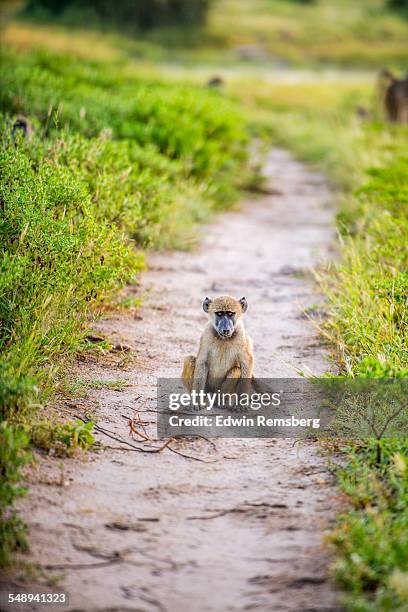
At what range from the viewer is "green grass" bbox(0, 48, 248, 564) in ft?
14.9

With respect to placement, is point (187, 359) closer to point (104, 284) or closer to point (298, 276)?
point (104, 284)

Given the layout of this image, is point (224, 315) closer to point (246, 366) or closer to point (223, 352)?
point (223, 352)

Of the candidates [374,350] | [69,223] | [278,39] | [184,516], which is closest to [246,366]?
[374,350]

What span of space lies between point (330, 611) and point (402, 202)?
585 cm

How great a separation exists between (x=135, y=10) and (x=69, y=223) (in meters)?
54.6

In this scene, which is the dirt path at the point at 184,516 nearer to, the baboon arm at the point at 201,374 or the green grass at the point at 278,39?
the baboon arm at the point at 201,374

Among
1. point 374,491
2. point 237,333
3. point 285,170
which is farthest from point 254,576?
point 285,170

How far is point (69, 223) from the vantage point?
5.97 metres

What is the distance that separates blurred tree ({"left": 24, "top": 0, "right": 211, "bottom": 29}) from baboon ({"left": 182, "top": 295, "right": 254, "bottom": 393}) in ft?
169

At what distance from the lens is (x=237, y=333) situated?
16.8 feet

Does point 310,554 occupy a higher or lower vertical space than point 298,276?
lower

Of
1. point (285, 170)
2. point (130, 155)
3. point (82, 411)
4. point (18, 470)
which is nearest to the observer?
point (18, 470)

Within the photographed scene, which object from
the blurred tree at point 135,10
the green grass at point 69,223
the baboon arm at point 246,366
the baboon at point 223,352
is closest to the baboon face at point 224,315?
the baboon at point 223,352

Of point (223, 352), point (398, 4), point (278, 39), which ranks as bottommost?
point (223, 352)
